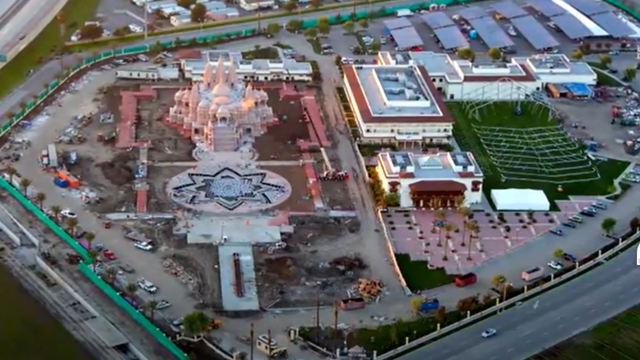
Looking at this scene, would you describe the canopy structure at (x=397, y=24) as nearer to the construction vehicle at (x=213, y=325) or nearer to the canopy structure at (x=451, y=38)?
the canopy structure at (x=451, y=38)

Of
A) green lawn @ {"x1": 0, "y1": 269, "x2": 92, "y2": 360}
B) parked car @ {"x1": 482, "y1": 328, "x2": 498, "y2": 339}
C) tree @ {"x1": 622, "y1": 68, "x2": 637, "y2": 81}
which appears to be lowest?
parked car @ {"x1": 482, "y1": 328, "x2": 498, "y2": 339}

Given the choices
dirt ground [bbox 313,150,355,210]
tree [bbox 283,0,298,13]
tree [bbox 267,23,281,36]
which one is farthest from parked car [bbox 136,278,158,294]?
tree [bbox 283,0,298,13]

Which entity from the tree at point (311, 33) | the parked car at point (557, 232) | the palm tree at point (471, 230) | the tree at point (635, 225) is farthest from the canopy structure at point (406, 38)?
the tree at point (635, 225)

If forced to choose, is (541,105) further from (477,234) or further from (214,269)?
(214,269)

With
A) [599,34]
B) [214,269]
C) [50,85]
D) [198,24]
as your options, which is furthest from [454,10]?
[214,269]

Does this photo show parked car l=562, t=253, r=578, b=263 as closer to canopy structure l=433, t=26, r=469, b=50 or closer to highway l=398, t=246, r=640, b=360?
highway l=398, t=246, r=640, b=360
